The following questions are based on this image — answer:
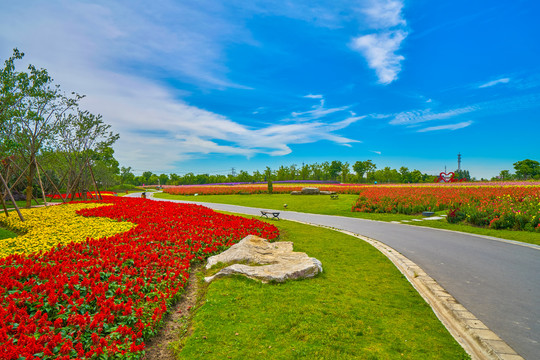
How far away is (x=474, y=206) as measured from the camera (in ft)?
45.8

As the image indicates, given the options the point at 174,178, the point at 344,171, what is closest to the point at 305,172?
the point at 344,171

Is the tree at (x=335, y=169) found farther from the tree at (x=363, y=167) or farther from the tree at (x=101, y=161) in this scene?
the tree at (x=101, y=161)

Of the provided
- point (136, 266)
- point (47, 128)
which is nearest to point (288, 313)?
point (136, 266)

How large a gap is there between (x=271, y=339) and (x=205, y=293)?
210cm

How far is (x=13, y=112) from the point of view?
13.8 metres

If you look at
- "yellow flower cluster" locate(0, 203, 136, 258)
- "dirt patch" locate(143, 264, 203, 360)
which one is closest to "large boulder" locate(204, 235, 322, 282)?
"dirt patch" locate(143, 264, 203, 360)

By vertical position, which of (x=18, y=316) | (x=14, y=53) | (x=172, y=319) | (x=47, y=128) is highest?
(x=14, y=53)

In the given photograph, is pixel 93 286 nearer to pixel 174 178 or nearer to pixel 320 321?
pixel 320 321

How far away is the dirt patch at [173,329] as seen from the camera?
3.73 meters

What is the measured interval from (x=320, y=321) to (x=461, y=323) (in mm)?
2158

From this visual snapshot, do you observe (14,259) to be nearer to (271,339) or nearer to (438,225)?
(271,339)

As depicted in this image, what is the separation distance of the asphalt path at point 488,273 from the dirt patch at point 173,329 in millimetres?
4680

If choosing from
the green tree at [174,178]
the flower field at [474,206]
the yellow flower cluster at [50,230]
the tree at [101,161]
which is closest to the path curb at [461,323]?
the flower field at [474,206]

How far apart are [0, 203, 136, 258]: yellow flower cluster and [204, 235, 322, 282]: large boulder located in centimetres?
440
